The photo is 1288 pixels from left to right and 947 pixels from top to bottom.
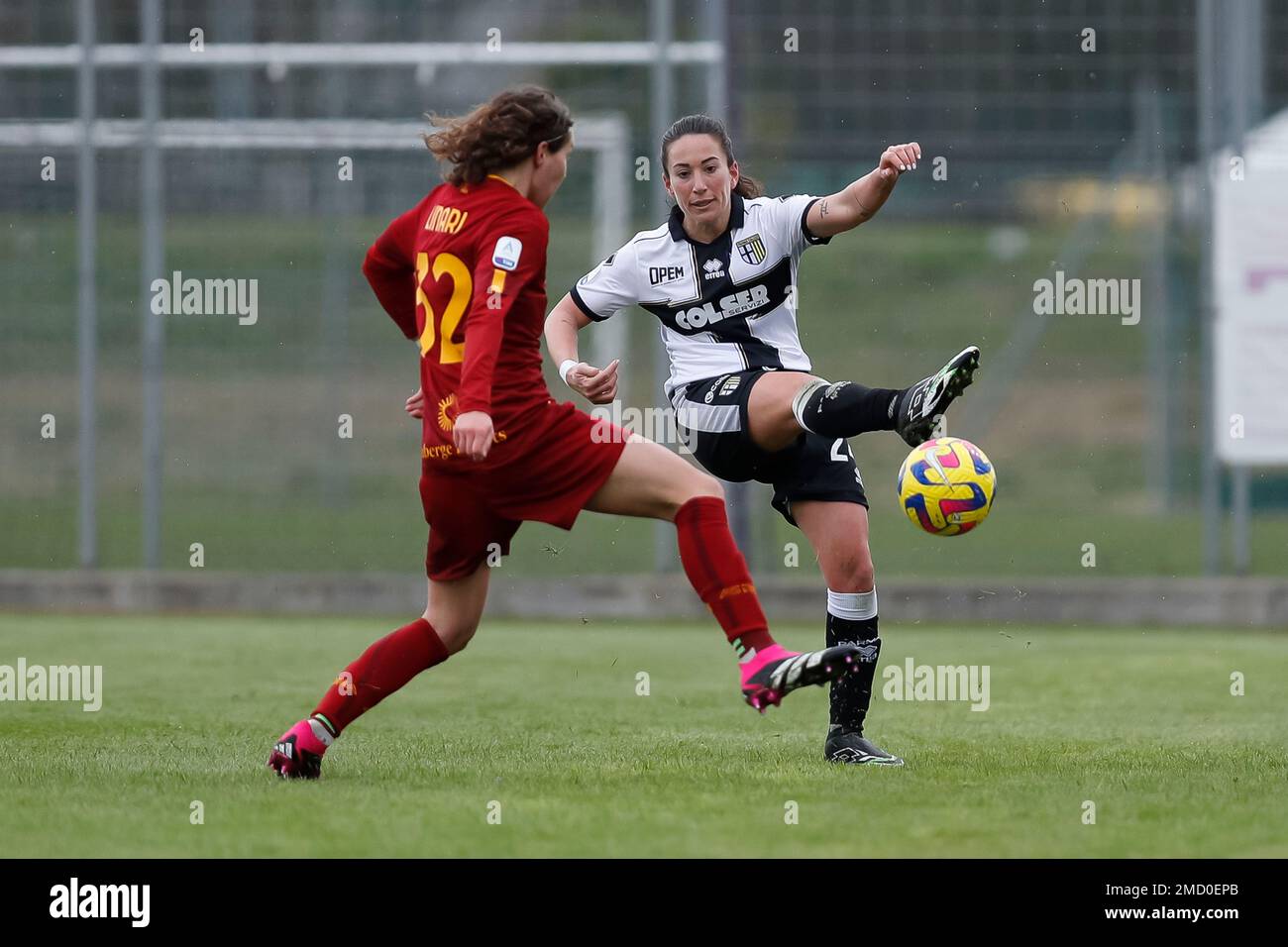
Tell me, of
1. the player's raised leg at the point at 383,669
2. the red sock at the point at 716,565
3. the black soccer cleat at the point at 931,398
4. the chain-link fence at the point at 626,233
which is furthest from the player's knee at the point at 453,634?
the chain-link fence at the point at 626,233

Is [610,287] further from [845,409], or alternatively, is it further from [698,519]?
[698,519]

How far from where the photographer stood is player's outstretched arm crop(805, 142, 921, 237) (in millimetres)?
5543

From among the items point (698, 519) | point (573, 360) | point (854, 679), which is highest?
point (573, 360)

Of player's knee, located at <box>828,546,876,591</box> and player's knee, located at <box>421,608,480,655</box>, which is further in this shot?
player's knee, located at <box>828,546,876,591</box>

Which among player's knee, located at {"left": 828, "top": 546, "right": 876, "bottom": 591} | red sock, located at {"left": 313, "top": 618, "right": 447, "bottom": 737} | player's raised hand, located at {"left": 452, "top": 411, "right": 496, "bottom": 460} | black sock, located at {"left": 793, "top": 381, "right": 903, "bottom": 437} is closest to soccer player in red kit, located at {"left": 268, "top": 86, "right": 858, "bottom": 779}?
player's raised hand, located at {"left": 452, "top": 411, "right": 496, "bottom": 460}

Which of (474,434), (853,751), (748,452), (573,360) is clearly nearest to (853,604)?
(853,751)

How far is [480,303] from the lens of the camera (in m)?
5.02

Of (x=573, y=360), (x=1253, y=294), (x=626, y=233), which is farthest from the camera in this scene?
(x=626, y=233)

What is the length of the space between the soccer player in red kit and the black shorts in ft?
2.14

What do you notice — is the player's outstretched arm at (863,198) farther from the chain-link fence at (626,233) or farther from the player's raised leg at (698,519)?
the chain-link fence at (626,233)

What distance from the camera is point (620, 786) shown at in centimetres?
537

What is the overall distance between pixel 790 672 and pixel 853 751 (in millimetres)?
1163

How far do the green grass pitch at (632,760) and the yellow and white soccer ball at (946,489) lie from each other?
2.53 ft

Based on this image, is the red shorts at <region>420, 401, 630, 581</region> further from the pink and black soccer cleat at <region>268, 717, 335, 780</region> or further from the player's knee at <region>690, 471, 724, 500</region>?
the pink and black soccer cleat at <region>268, 717, 335, 780</region>
